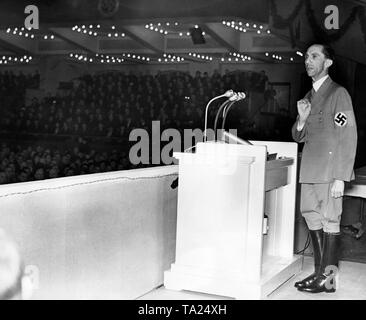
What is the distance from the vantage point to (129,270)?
2396mm

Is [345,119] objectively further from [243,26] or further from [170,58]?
[170,58]

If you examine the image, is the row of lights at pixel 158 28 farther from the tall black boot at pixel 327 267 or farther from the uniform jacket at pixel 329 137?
the tall black boot at pixel 327 267

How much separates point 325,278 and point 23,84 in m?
8.44

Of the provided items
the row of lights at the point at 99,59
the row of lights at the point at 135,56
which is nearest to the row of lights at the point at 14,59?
the row of lights at the point at 99,59

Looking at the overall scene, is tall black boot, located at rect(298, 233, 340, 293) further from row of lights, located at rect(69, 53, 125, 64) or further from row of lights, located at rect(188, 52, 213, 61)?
row of lights, located at rect(69, 53, 125, 64)

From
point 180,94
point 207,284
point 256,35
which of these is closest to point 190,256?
point 207,284

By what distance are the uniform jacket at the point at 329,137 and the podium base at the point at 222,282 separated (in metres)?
0.51

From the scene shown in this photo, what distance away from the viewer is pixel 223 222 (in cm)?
253

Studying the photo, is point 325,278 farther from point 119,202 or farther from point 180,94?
point 180,94

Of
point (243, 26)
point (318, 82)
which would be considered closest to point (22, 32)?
point (243, 26)

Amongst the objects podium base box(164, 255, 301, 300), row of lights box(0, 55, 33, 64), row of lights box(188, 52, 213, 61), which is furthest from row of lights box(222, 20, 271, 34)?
podium base box(164, 255, 301, 300)

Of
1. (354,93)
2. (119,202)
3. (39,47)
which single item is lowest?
(119,202)

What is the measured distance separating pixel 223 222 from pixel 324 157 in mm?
578

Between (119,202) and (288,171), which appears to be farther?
(288,171)
